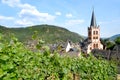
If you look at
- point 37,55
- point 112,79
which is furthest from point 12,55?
point 112,79

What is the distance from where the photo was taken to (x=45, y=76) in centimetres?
876

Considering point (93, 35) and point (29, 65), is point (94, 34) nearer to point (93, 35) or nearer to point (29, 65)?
point (93, 35)

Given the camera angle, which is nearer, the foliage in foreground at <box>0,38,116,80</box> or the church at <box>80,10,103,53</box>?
the foliage in foreground at <box>0,38,116,80</box>

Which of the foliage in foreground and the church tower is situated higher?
the church tower

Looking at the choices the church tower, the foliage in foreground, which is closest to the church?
the church tower

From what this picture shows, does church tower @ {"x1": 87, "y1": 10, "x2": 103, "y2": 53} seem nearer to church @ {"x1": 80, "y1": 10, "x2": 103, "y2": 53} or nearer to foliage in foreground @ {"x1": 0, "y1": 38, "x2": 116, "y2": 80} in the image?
church @ {"x1": 80, "y1": 10, "x2": 103, "y2": 53}

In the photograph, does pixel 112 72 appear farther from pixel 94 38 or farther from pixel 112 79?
pixel 94 38

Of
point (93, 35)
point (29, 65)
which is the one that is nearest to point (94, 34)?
point (93, 35)

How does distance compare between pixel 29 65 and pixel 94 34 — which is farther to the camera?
pixel 94 34

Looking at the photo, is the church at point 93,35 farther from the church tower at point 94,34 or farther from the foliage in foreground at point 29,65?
the foliage in foreground at point 29,65

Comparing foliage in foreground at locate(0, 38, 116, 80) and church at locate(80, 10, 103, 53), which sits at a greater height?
church at locate(80, 10, 103, 53)

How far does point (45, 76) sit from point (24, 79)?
1826mm

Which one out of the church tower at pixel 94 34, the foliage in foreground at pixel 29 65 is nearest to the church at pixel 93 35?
the church tower at pixel 94 34

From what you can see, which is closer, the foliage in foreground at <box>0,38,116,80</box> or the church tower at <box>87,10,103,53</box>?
the foliage in foreground at <box>0,38,116,80</box>
